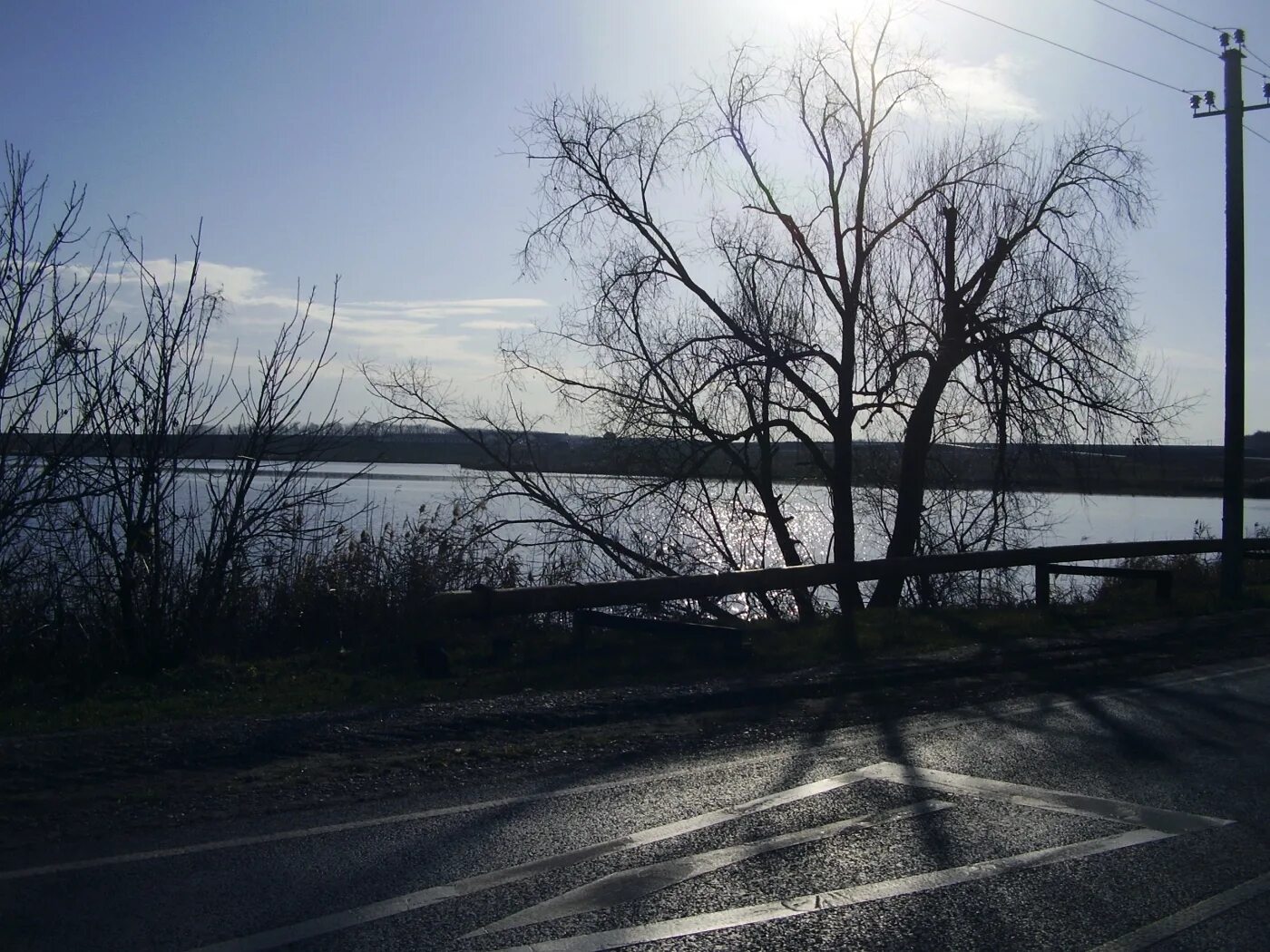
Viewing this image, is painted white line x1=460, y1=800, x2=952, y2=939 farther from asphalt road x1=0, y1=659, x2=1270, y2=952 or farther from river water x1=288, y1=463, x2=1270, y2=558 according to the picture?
river water x1=288, y1=463, x2=1270, y2=558

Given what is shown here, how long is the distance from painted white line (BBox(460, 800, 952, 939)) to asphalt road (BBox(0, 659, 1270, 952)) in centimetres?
1

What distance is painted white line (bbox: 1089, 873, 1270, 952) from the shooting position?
4.33 m

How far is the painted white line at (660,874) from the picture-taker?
456 centimetres

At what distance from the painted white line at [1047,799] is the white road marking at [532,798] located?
0.71m

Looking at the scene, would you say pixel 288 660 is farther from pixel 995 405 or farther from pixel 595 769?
pixel 995 405

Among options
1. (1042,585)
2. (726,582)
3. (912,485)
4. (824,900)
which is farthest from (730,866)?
(912,485)

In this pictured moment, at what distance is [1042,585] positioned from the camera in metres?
16.7

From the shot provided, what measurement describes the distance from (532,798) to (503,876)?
130 centimetres

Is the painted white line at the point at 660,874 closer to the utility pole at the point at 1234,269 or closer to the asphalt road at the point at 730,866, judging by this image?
the asphalt road at the point at 730,866

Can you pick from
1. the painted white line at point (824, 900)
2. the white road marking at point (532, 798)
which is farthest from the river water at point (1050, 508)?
the painted white line at point (824, 900)

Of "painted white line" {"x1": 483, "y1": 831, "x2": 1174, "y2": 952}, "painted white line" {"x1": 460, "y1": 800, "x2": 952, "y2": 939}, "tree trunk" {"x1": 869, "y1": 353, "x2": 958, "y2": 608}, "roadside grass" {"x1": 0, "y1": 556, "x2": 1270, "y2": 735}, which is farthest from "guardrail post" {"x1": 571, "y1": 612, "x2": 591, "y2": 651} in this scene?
"tree trunk" {"x1": 869, "y1": 353, "x2": 958, "y2": 608}

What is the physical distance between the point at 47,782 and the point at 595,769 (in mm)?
3089

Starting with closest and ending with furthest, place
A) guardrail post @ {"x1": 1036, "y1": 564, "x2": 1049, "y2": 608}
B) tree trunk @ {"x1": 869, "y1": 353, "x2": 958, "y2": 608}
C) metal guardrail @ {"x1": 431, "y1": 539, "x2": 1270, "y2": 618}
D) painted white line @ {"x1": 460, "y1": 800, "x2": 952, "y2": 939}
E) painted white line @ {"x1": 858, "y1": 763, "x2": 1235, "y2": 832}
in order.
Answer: painted white line @ {"x1": 460, "y1": 800, "x2": 952, "y2": 939}, painted white line @ {"x1": 858, "y1": 763, "x2": 1235, "y2": 832}, metal guardrail @ {"x1": 431, "y1": 539, "x2": 1270, "y2": 618}, guardrail post @ {"x1": 1036, "y1": 564, "x2": 1049, "y2": 608}, tree trunk @ {"x1": 869, "y1": 353, "x2": 958, "y2": 608}

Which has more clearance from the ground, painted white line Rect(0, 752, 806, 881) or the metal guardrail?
the metal guardrail
